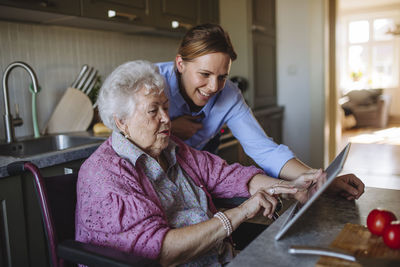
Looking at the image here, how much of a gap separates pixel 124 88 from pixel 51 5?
3.37 ft

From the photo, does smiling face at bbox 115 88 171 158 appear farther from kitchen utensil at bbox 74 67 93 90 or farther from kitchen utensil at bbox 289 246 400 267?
kitchen utensil at bbox 74 67 93 90

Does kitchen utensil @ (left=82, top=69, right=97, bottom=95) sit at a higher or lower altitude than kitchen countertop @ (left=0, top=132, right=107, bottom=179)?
higher

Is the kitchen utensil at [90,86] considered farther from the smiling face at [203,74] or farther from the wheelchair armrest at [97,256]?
the wheelchair armrest at [97,256]

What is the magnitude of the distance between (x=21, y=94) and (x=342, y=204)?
186 centimetres

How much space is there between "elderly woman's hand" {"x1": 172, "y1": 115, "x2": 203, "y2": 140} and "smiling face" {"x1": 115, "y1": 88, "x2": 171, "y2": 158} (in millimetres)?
474

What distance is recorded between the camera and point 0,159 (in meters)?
1.59

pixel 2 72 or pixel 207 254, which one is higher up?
pixel 2 72

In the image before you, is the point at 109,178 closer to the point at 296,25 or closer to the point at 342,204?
the point at 342,204

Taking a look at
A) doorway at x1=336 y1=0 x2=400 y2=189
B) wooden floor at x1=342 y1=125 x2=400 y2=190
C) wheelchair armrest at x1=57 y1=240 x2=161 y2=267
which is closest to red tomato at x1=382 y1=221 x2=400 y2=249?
wheelchair armrest at x1=57 y1=240 x2=161 y2=267

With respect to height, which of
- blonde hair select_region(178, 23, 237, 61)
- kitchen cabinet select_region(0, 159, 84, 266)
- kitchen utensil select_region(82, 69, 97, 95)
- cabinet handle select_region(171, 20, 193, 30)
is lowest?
kitchen cabinet select_region(0, 159, 84, 266)

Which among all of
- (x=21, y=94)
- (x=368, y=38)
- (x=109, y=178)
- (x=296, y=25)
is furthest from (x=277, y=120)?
(x=368, y=38)

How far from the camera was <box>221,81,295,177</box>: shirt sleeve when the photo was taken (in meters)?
1.62

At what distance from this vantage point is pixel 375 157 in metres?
5.56

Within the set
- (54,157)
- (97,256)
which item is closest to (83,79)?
(54,157)
